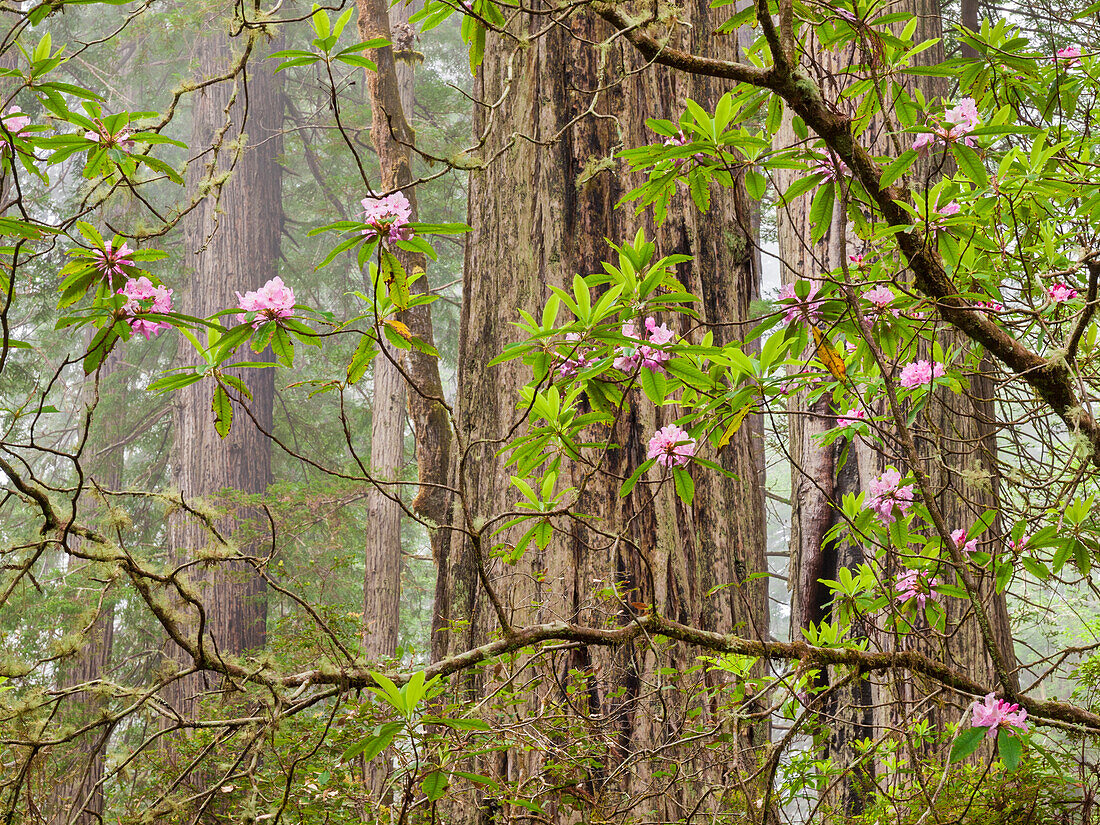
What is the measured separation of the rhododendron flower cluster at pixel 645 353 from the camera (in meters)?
1.50

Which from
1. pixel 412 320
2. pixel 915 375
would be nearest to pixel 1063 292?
pixel 915 375

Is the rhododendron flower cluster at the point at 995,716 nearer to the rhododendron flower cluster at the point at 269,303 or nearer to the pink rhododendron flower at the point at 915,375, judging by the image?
the pink rhododendron flower at the point at 915,375

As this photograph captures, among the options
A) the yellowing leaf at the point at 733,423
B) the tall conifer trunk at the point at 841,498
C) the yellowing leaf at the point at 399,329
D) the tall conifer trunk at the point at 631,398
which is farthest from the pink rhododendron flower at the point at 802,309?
the tall conifer trunk at the point at 841,498

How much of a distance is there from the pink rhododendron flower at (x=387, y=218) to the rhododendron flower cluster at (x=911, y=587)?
4.58 feet

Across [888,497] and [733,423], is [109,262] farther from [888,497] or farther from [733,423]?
[888,497]

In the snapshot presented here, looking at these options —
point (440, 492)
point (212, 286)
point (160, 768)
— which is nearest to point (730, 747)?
point (160, 768)

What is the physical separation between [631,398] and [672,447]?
0.68 meters

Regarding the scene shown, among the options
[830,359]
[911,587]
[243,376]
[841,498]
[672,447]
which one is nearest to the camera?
[830,359]

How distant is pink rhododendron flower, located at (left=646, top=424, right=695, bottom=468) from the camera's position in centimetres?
174

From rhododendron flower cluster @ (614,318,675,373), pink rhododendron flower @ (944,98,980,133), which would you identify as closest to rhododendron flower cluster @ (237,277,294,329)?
rhododendron flower cluster @ (614,318,675,373)

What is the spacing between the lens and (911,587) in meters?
1.99

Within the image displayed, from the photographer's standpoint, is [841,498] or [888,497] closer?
[888,497]

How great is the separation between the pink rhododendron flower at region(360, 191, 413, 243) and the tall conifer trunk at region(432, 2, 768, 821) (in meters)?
0.80

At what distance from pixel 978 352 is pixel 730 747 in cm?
120
